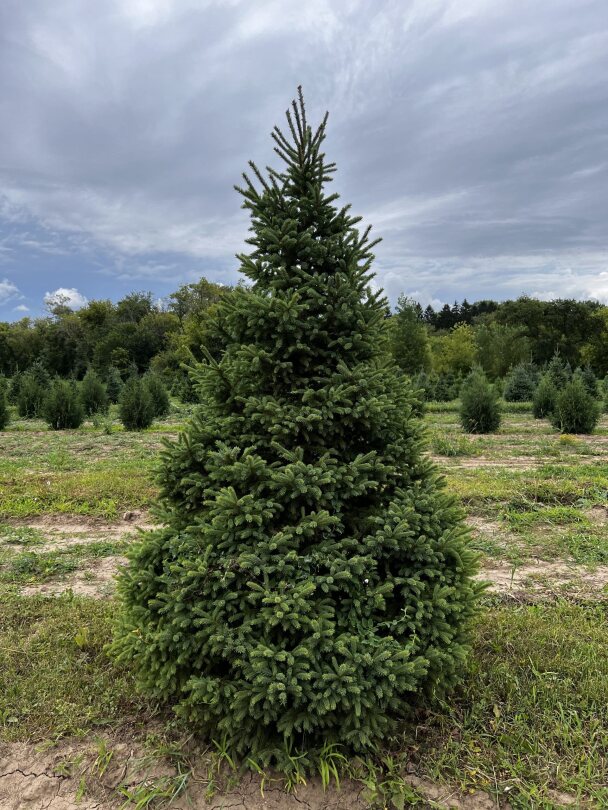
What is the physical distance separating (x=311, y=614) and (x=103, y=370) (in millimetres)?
49906

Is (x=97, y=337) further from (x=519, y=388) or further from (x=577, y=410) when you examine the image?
(x=577, y=410)

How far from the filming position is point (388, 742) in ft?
8.42

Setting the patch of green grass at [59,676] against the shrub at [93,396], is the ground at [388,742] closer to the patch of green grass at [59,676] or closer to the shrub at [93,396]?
the patch of green grass at [59,676]

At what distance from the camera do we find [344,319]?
8.91ft

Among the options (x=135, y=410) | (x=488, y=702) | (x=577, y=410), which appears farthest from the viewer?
(x=135, y=410)

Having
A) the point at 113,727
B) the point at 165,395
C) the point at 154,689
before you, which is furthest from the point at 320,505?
the point at 165,395

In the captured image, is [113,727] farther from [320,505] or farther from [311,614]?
[320,505]

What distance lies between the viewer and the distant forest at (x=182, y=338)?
Answer: 40.0m

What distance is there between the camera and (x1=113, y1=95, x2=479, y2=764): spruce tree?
7.50 ft

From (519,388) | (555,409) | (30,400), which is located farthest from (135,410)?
(519,388)

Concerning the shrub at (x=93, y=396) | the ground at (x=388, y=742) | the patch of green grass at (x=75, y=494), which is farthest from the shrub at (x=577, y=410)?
the shrub at (x=93, y=396)

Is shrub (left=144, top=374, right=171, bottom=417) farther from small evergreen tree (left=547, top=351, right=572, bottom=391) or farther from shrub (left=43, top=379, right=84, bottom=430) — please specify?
small evergreen tree (left=547, top=351, right=572, bottom=391)

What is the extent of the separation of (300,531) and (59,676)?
197 cm

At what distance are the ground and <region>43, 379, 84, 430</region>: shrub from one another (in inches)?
555
